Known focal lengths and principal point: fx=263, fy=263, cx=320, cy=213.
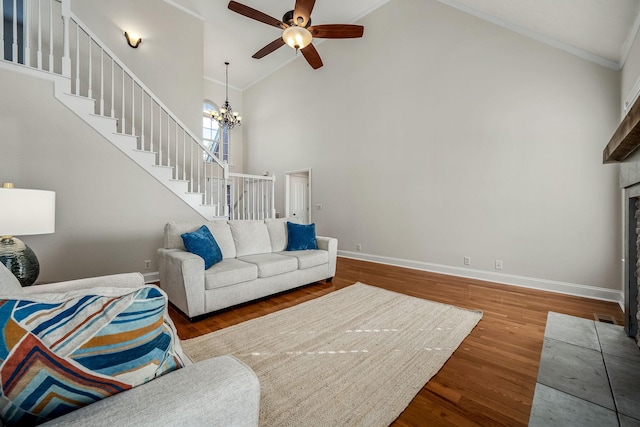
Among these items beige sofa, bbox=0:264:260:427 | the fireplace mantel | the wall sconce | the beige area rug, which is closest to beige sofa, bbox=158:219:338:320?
the beige area rug

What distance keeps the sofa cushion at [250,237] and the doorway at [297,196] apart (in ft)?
9.87

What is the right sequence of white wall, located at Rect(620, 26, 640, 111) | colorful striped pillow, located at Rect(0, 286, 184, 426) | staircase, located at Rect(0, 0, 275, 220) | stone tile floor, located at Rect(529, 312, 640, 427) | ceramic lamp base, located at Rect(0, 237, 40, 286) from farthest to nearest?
1. staircase, located at Rect(0, 0, 275, 220)
2. white wall, located at Rect(620, 26, 640, 111)
3. ceramic lamp base, located at Rect(0, 237, 40, 286)
4. stone tile floor, located at Rect(529, 312, 640, 427)
5. colorful striped pillow, located at Rect(0, 286, 184, 426)

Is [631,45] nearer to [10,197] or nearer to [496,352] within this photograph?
[496,352]

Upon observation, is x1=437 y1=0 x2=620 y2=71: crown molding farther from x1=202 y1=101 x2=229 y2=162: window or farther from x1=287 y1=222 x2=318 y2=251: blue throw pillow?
x1=202 y1=101 x2=229 y2=162: window

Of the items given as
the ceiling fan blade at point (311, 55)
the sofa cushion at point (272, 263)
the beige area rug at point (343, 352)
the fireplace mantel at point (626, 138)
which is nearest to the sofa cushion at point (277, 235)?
the sofa cushion at point (272, 263)

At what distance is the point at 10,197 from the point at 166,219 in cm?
197

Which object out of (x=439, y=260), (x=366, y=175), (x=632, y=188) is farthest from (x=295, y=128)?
(x=632, y=188)

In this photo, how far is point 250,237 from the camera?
3354 mm

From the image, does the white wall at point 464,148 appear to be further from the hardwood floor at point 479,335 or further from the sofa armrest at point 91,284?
the sofa armrest at point 91,284

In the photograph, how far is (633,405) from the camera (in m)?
1.41

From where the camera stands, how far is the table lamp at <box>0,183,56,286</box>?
70.9 inches

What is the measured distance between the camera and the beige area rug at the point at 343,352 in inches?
55.1

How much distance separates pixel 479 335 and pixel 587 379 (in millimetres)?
657

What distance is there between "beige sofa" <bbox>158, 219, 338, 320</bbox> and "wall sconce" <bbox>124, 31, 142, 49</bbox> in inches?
139
